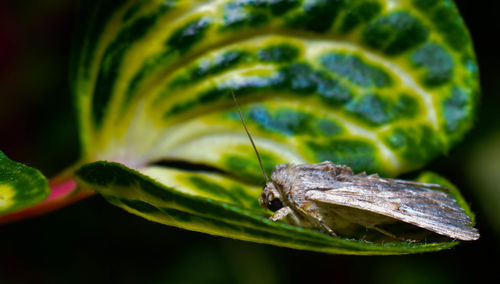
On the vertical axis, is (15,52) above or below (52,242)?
above

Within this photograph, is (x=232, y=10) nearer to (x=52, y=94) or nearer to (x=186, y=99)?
(x=186, y=99)

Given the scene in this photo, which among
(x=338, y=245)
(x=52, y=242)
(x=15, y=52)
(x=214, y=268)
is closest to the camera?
(x=338, y=245)

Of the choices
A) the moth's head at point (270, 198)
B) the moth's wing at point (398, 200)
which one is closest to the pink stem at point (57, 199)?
the moth's head at point (270, 198)

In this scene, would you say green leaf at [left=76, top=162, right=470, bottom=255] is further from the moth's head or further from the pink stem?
the moth's head

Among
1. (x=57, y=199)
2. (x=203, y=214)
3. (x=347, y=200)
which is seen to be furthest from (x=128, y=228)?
(x=203, y=214)

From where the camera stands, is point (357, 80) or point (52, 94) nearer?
point (357, 80)

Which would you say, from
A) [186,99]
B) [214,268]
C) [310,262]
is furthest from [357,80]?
[214,268]
